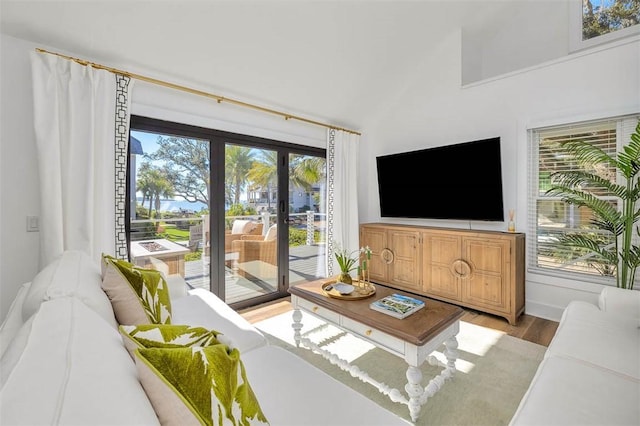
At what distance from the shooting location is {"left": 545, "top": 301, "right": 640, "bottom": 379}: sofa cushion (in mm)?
1375

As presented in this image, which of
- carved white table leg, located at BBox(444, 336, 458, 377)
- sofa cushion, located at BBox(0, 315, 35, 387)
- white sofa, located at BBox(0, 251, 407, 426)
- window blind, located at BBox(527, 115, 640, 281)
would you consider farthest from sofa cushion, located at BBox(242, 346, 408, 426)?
window blind, located at BBox(527, 115, 640, 281)

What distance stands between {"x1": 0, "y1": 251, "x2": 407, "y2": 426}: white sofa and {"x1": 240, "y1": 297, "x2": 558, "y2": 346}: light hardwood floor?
1586 mm

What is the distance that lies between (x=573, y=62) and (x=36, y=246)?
5.00 m

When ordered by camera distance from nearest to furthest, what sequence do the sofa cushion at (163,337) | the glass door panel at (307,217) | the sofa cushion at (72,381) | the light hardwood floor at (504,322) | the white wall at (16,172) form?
the sofa cushion at (72,381) → the sofa cushion at (163,337) → the white wall at (16,172) → the light hardwood floor at (504,322) → the glass door panel at (307,217)

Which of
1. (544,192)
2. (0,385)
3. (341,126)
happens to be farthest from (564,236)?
(0,385)

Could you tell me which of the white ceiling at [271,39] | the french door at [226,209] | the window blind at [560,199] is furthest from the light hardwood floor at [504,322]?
the white ceiling at [271,39]

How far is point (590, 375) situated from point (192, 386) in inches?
63.4

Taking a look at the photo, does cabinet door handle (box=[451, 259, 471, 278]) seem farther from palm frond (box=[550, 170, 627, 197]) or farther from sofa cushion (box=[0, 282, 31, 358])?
sofa cushion (box=[0, 282, 31, 358])

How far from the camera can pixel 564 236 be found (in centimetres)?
292

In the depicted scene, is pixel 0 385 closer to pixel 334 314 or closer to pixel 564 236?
pixel 334 314

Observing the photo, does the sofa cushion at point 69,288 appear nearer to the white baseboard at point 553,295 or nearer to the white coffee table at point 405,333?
the white coffee table at point 405,333

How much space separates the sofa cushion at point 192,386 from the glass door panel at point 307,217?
3.15 m

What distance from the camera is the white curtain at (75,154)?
7.00ft

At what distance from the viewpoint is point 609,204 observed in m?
2.62
